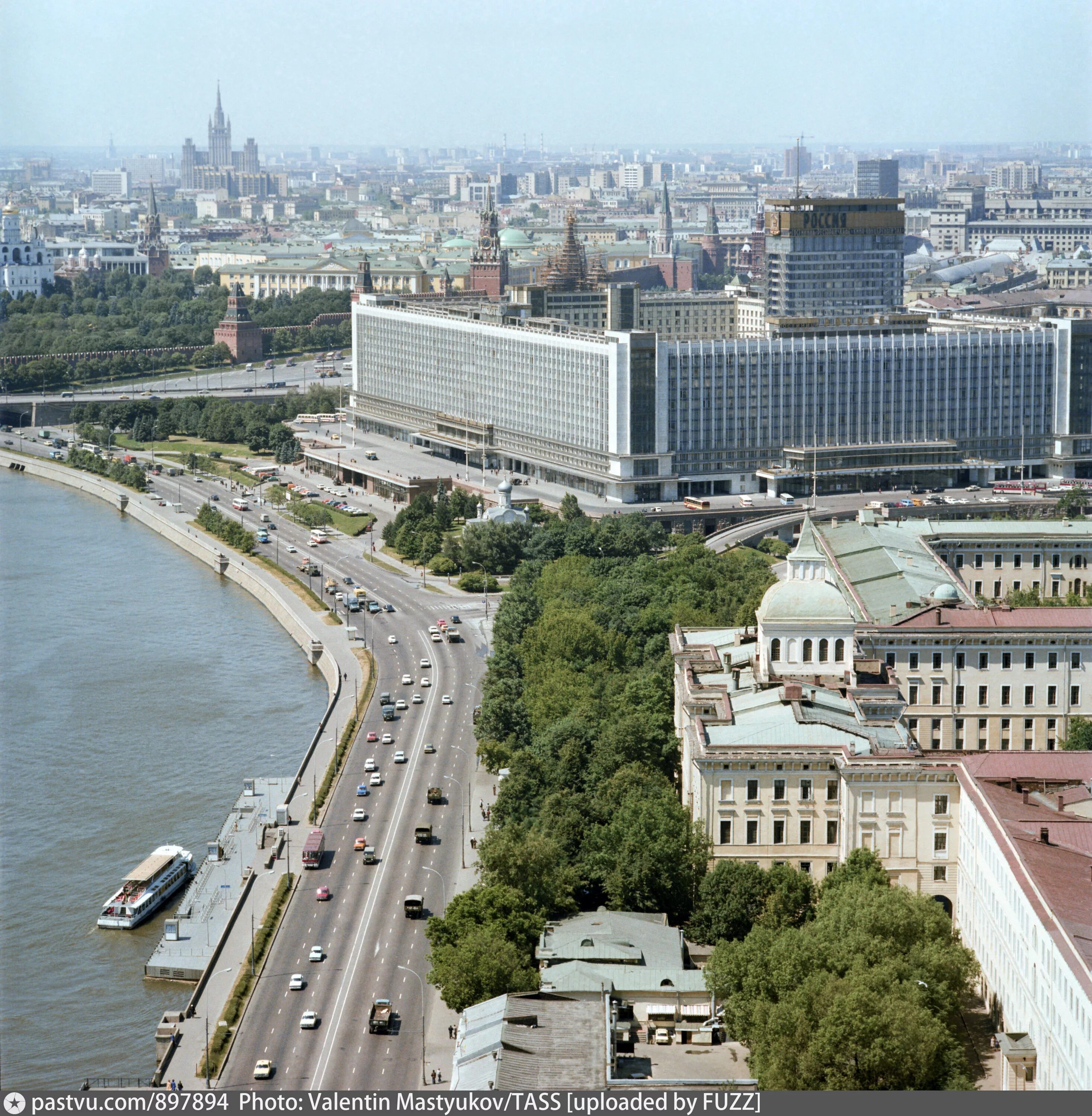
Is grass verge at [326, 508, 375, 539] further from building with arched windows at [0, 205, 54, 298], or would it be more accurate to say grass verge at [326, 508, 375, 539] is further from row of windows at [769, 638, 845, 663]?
building with arched windows at [0, 205, 54, 298]

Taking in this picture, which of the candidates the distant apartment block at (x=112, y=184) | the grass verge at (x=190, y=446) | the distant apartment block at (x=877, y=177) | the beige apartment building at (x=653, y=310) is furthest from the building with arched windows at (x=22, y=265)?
the distant apartment block at (x=112, y=184)

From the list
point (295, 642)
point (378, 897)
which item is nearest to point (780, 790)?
point (378, 897)

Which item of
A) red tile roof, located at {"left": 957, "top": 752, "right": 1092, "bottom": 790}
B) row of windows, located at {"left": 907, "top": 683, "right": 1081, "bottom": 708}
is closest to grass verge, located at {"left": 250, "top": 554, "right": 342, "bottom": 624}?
row of windows, located at {"left": 907, "top": 683, "right": 1081, "bottom": 708}

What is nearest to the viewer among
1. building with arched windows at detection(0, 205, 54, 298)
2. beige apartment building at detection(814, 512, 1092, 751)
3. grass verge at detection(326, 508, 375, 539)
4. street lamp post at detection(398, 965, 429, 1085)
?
street lamp post at detection(398, 965, 429, 1085)

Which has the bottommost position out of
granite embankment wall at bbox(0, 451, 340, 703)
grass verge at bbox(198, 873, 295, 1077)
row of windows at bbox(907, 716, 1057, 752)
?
granite embankment wall at bbox(0, 451, 340, 703)
